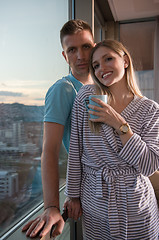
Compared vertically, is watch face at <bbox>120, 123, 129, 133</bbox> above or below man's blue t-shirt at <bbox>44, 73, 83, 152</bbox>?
below

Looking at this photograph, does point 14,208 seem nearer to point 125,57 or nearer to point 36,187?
point 36,187

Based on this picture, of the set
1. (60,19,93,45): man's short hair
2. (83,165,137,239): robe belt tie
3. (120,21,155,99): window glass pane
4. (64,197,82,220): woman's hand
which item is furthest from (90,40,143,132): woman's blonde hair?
(120,21,155,99): window glass pane

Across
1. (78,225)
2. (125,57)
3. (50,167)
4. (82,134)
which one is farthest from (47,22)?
(78,225)

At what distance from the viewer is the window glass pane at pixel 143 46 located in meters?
3.76

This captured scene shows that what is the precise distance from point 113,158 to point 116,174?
7 cm

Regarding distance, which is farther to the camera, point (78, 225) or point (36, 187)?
point (78, 225)

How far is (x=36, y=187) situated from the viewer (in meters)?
1.40

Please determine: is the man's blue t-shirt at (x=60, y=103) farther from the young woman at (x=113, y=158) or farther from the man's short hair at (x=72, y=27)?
the man's short hair at (x=72, y=27)

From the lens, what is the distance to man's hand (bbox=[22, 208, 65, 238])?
73 cm

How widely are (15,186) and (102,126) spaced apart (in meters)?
0.54

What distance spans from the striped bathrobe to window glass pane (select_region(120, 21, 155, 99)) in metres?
2.96

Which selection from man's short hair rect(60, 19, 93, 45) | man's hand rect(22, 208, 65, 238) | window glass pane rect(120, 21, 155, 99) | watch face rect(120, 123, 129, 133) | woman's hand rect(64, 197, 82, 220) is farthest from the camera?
window glass pane rect(120, 21, 155, 99)

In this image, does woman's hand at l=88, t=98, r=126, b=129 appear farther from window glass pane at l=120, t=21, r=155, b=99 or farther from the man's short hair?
window glass pane at l=120, t=21, r=155, b=99

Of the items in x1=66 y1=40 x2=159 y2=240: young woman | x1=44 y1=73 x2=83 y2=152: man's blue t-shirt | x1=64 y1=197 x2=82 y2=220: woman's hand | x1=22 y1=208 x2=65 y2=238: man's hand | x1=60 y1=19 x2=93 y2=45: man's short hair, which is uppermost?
x1=60 y1=19 x2=93 y2=45: man's short hair
